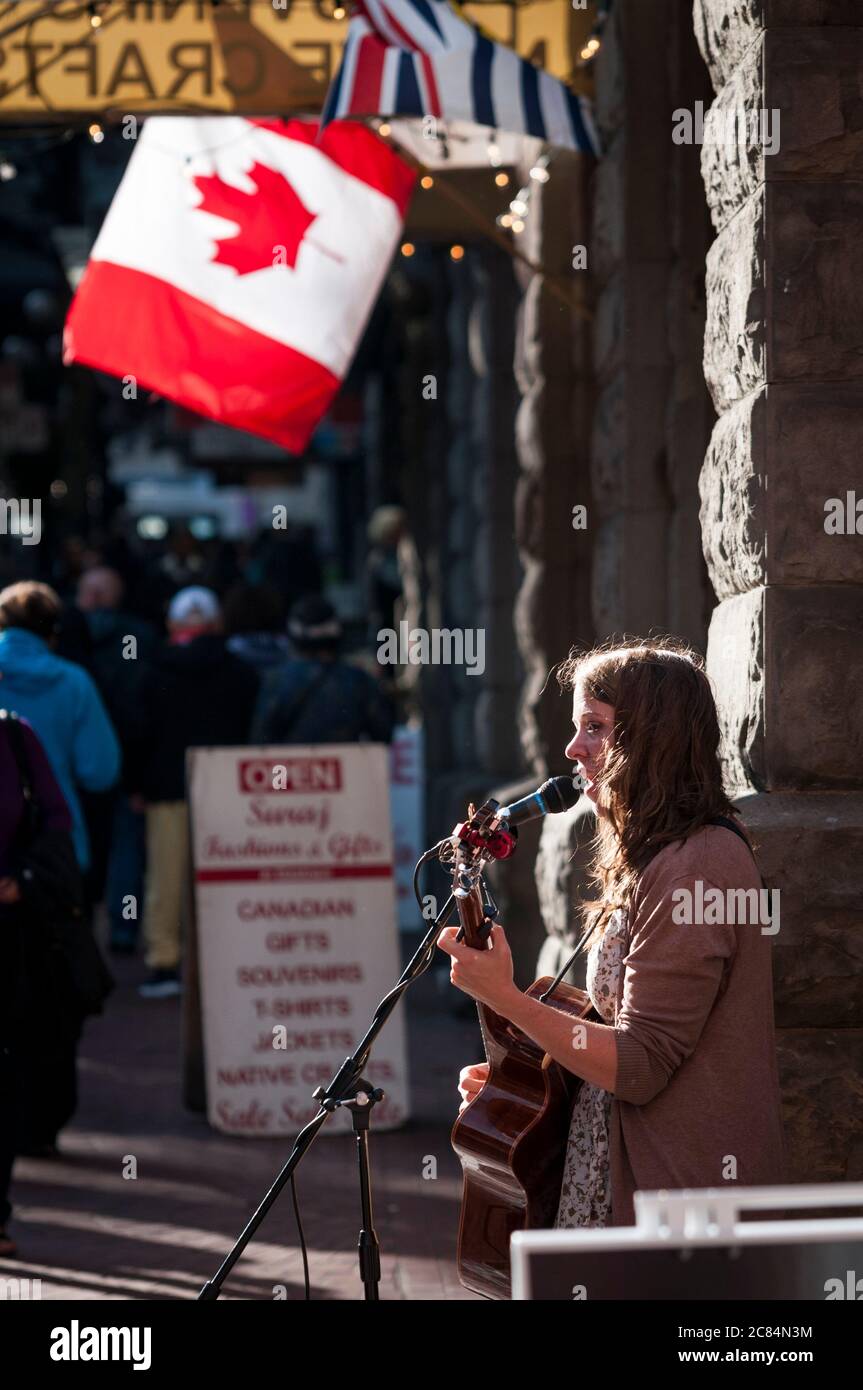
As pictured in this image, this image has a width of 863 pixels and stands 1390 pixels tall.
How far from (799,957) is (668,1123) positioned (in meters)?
1.23

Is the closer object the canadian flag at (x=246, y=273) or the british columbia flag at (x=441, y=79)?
the british columbia flag at (x=441, y=79)

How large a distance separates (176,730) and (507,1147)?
25.9 feet

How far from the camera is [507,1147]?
3.85m

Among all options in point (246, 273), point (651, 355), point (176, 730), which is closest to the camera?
point (651, 355)

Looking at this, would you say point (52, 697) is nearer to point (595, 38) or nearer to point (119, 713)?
Result: point (119, 713)

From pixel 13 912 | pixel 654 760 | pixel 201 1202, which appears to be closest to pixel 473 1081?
pixel 654 760

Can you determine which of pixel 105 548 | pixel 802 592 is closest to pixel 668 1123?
pixel 802 592

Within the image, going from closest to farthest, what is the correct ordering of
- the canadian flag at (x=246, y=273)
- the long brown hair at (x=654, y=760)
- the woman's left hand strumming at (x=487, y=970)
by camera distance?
the woman's left hand strumming at (x=487, y=970)
the long brown hair at (x=654, y=760)
the canadian flag at (x=246, y=273)

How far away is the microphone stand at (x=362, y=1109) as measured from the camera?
12.8 feet

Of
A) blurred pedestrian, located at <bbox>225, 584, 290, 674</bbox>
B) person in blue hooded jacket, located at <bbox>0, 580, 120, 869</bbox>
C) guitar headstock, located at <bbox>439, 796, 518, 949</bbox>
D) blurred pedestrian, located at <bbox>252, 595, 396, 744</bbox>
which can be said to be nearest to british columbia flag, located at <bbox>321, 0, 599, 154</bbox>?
person in blue hooded jacket, located at <bbox>0, 580, 120, 869</bbox>

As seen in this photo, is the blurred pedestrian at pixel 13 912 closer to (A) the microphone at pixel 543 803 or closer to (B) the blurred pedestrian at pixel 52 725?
(B) the blurred pedestrian at pixel 52 725

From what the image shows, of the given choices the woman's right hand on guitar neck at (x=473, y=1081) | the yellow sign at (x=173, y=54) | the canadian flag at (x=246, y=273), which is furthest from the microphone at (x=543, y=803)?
the yellow sign at (x=173, y=54)

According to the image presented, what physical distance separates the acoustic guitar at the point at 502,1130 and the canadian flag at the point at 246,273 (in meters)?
4.46

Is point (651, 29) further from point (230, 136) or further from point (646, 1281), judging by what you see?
point (646, 1281)
